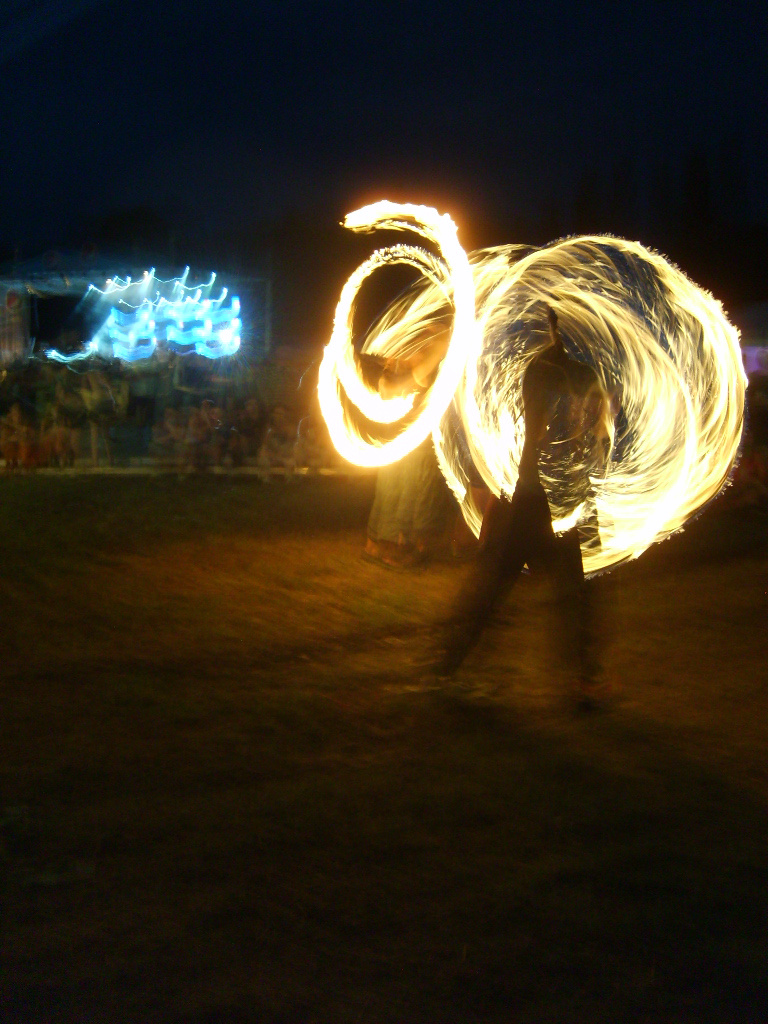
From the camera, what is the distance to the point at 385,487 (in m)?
10.6

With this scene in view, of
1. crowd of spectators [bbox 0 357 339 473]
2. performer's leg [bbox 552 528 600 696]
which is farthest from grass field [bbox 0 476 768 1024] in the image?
crowd of spectators [bbox 0 357 339 473]

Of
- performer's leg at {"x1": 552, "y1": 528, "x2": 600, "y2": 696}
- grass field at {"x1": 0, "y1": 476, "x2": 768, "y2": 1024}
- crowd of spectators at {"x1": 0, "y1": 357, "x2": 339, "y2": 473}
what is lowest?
grass field at {"x1": 0, "y1": 476, "x2": 768, "y2": 1024}

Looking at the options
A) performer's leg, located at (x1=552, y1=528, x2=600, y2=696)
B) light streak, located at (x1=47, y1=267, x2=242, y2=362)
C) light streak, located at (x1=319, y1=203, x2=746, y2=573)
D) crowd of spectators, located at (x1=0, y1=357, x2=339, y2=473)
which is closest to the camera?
performer's leg, located at (x1=552, y1=528, x2=600, y2=696)

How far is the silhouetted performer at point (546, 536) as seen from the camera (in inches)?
237

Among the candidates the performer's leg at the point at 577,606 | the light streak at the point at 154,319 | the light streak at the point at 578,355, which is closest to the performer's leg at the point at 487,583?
the performer's leg at the point at 577,606

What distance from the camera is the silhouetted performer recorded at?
19.7ft

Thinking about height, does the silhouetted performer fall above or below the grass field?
above

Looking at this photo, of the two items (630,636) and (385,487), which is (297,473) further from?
(630,636)

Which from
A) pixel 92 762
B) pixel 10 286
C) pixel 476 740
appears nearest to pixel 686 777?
pixel 476 740

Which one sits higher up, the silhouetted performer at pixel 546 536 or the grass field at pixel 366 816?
the silhouetted performer at pixel 546 536

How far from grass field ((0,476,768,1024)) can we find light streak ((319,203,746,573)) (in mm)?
1203

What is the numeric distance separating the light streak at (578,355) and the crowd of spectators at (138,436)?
26.5 ft

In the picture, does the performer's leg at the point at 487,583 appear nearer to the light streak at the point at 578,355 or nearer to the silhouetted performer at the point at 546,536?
the silhouetted performer at the point at 546,536

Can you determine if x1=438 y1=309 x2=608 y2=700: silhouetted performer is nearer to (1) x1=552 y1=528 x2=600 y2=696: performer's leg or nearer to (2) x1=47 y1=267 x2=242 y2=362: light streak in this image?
(1) x1=552 y1=528 x2=600 y2=696: performer's leg
